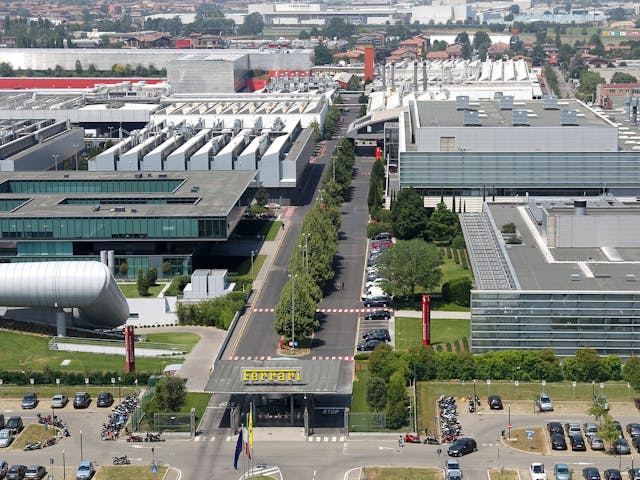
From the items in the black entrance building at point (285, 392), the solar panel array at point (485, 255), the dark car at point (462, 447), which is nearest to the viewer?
the dark car at point (462, 447)

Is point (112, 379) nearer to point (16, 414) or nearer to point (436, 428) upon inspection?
point (16, 414)

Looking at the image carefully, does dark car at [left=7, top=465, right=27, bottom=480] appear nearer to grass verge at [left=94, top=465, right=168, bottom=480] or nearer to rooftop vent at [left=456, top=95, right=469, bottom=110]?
grass verge at [left=94, top=465, right=168, bottom=480]

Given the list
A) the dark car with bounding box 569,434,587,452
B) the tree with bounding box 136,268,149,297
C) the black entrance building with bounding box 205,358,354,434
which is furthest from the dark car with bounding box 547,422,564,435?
the tree with bounding box 136,268,149,297

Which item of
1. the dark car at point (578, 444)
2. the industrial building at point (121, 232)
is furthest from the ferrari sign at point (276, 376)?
the industrial building at point (121, 232)

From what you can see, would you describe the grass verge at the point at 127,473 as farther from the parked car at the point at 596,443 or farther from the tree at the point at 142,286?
the tree at the point at 142,286

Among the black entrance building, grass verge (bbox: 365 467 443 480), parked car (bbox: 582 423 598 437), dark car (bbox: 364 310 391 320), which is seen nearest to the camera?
grass verge (bbox: 365 467 443 480)
